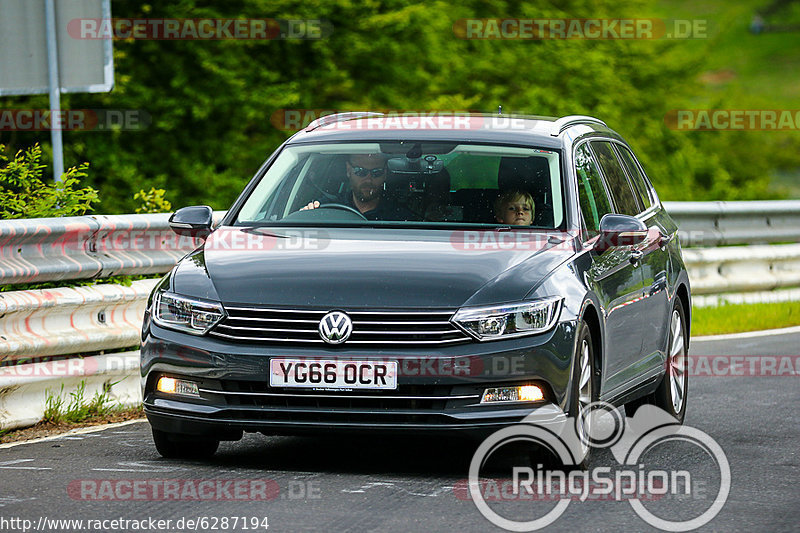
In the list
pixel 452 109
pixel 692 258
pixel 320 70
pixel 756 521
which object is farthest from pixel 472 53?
pixel 756 521

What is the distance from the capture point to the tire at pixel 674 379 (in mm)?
9000

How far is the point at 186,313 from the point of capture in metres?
6.93

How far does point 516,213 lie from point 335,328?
1.54 meters

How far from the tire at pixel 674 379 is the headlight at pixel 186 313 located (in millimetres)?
3184

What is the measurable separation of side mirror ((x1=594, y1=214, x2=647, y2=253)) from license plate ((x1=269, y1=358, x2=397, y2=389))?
159 centimetres

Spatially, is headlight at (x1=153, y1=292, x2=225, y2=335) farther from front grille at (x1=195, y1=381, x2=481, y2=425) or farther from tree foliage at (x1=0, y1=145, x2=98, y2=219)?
tree foliage at (x1=0, y1=145, x2=98, y2=219)

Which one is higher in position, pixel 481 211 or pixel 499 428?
pixel 481 211

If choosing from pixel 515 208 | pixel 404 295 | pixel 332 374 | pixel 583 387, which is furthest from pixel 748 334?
pixel 332 374

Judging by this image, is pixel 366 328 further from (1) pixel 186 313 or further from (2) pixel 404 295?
(1) pixel 186 313

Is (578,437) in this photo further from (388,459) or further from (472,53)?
(472,53)

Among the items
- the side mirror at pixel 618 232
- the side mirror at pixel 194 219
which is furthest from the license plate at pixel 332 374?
the side mirror at pixel 618 232

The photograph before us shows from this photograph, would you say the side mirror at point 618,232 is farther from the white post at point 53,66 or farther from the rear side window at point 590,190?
the white post at point 53,66

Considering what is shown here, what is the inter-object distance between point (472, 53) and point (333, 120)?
3447 cm

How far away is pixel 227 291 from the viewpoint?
6.86 meters
